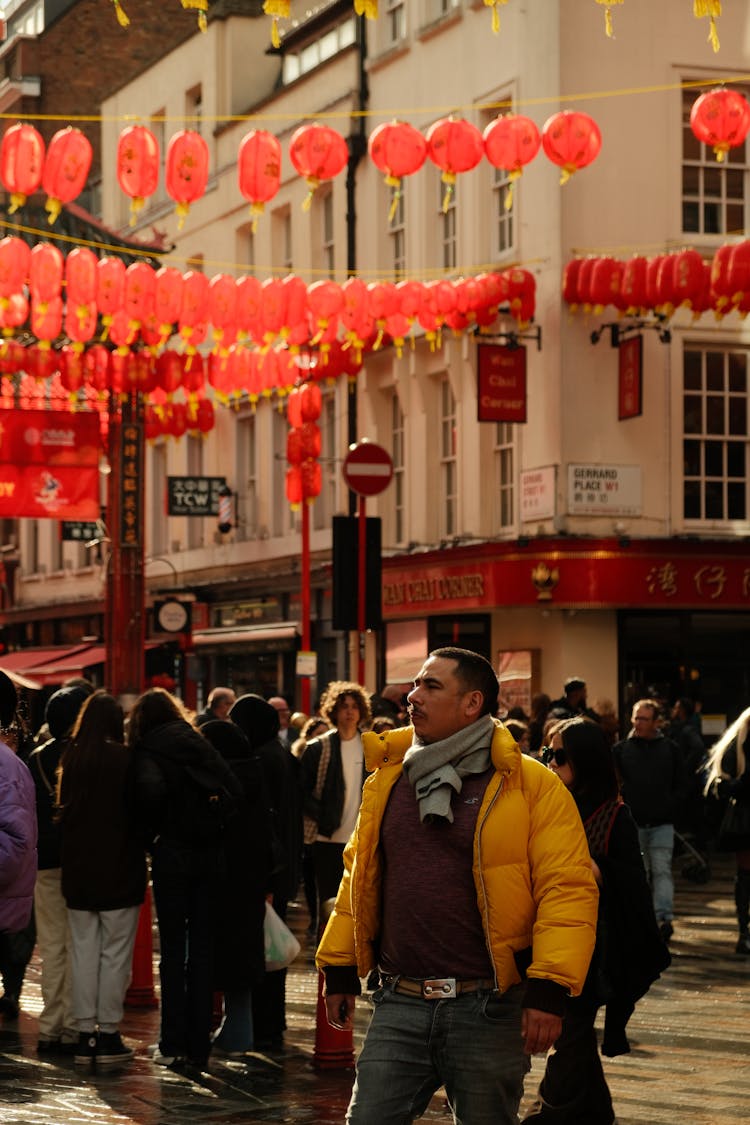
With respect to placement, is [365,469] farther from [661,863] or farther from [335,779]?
[335,779]

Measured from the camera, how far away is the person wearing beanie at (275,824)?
10938 millimetres

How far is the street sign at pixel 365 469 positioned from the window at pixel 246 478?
58.6 feet

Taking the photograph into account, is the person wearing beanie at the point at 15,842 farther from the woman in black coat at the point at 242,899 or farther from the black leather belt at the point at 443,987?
the woman in black coat at the point at 242,899

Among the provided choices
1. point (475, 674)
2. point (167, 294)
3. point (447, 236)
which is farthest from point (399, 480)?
point (475, 674)

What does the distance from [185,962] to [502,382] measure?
18.1 meters

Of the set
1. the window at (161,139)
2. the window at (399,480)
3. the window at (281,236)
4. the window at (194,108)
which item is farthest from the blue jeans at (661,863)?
the window at (161,139)

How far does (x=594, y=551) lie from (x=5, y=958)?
16213 millimetres

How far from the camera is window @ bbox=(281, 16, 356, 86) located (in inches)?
1342

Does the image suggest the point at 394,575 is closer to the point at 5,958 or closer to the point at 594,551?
the point at 594,551

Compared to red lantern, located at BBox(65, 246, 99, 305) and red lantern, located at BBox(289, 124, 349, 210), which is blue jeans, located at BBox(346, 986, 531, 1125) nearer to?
red lantern, located at BBox(289, 124, 349, 210)

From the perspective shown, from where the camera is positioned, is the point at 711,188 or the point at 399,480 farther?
the point at 399,480

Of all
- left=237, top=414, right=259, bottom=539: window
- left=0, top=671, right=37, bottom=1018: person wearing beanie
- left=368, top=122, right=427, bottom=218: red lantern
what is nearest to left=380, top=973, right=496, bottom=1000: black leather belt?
left=0, top=671, right=37, bottom=1018: person wearing beanie

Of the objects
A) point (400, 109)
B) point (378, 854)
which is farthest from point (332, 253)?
point (378, 854)

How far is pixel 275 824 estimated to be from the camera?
11.3m
